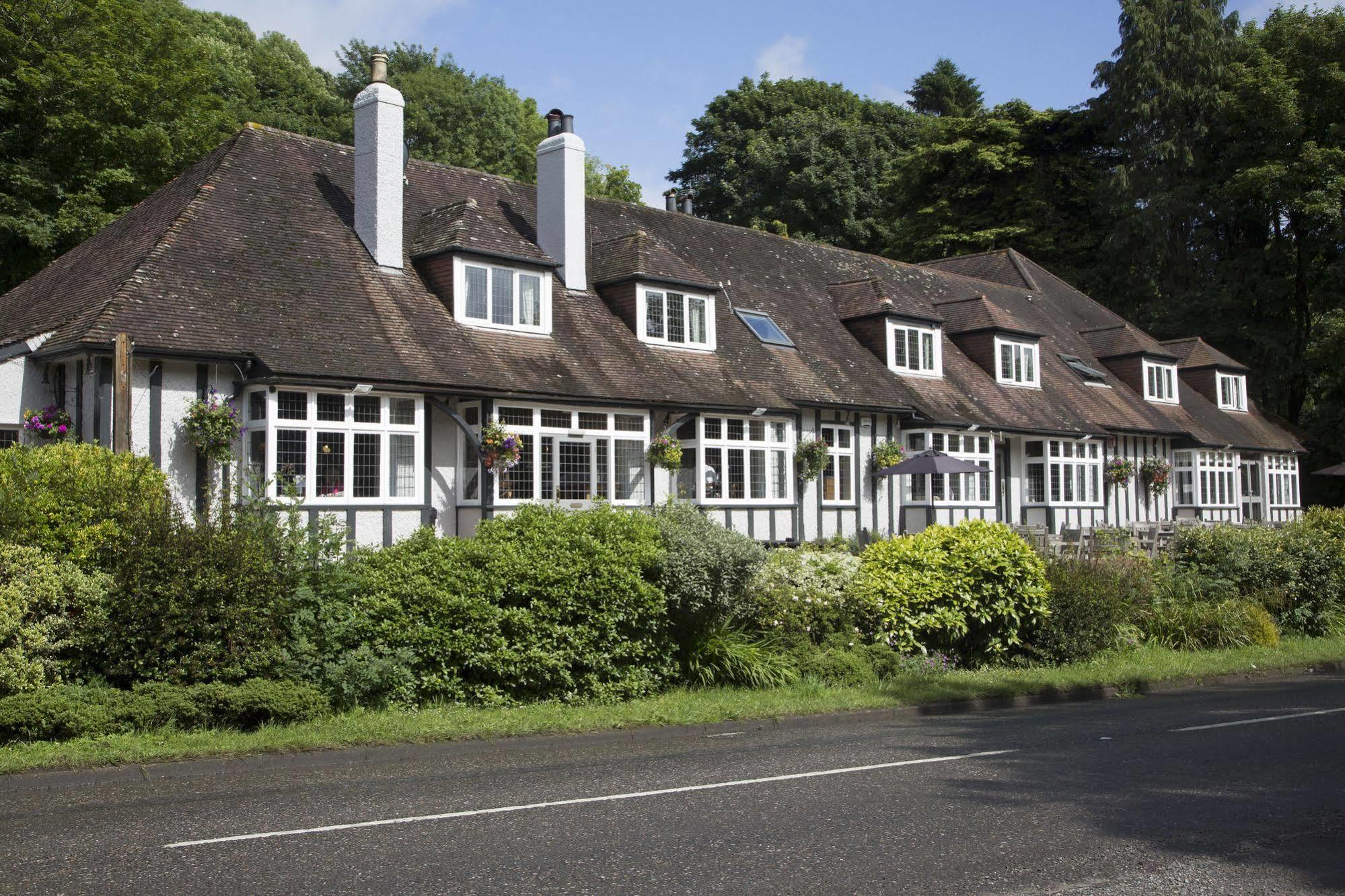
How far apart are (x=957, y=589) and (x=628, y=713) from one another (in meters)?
5.80

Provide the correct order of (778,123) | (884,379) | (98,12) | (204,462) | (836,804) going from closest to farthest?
(836,804) → (204,462) → (884,379) → (98,12) → (778,123)

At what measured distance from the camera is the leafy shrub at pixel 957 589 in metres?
16.0

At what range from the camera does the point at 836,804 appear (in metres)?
8.34

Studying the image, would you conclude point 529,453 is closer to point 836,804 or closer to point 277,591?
point 277,591

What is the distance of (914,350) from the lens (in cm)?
3008

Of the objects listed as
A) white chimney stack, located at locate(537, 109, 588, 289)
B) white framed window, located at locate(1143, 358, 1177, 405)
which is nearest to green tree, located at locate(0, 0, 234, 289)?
white chimney stack, located at locate(537, 109, 588, 289)

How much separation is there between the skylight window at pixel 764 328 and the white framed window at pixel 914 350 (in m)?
3.13

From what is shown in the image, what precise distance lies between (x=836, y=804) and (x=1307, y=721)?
6680mm

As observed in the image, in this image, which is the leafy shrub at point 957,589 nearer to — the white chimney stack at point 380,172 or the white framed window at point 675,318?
the white framed window at point 675,318

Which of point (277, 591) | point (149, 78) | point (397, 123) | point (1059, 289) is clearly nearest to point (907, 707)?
point (277, 591)

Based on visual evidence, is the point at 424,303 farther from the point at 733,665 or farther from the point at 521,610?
the point at 733,665

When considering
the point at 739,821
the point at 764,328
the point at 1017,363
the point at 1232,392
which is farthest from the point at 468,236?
the point at 1232,392

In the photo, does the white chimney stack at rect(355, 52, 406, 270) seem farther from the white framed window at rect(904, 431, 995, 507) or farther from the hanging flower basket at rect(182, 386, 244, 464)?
the white framed window at rect(904, 431, 995, 507)

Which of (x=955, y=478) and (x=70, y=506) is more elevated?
(x=955, y=478)
